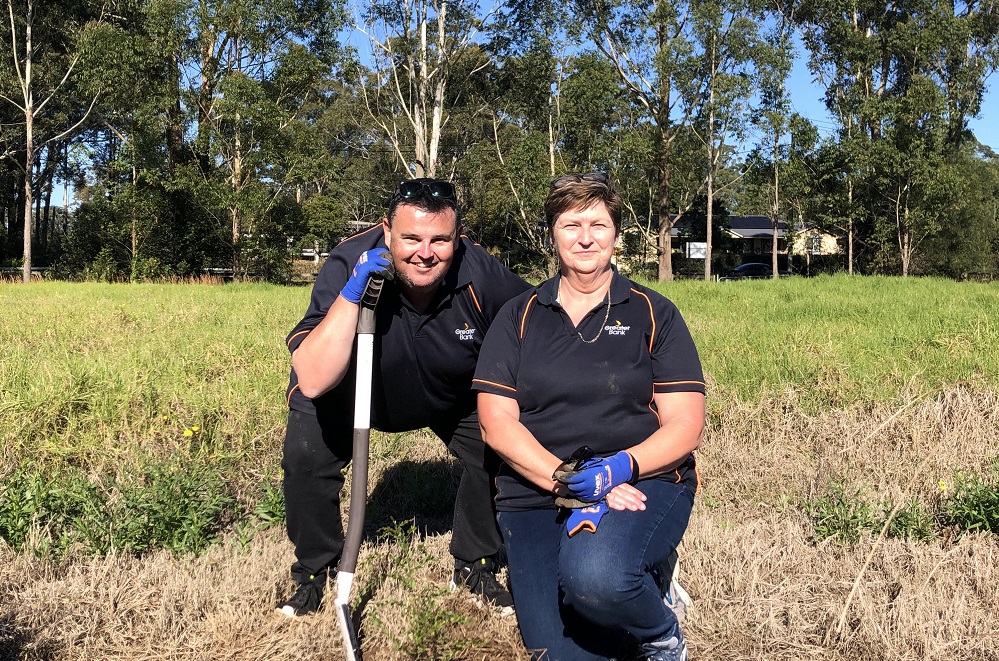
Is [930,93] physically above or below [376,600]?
above

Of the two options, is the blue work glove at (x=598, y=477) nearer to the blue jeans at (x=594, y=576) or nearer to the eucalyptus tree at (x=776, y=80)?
the blue jeans at (x=594, y=576)

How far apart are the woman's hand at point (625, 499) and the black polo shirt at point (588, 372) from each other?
7.4 inches

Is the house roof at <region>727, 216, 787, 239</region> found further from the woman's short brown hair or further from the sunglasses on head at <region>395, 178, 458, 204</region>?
the sunglasses on head at <region>395, 178, 458, 204</region>

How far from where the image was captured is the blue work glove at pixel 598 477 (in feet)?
8.92

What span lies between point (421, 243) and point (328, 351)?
550 millimetres

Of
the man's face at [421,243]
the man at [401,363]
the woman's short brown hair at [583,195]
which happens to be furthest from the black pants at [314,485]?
the woman's short brown hair at [583,195]

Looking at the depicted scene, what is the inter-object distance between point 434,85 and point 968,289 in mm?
23267

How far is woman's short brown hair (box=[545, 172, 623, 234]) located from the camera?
3070 millimetres

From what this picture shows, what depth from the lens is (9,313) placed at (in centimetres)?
1179

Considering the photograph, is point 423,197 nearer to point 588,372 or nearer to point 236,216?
point 588,372

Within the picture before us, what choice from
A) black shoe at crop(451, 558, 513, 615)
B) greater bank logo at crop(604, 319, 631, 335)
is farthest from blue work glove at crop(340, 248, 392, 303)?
black shoe at crop(451, 558, 513, 615)

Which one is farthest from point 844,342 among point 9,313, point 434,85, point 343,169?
point 343,169

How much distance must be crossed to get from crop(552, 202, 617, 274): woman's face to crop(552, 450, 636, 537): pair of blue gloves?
0.73 metres

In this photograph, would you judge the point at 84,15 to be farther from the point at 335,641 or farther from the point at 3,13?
the point at 335,641
